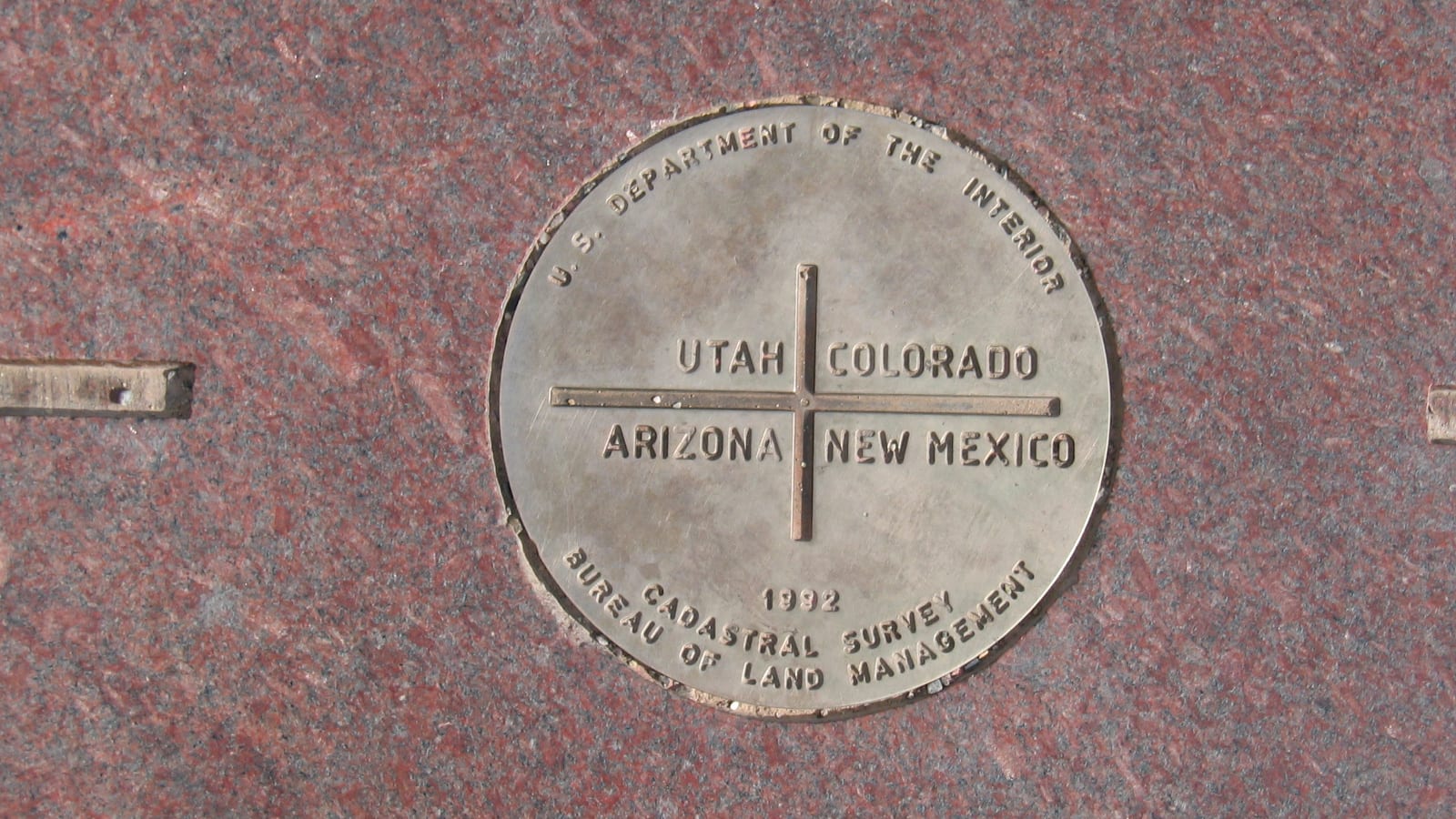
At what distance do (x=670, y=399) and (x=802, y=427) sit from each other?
0.36 metres

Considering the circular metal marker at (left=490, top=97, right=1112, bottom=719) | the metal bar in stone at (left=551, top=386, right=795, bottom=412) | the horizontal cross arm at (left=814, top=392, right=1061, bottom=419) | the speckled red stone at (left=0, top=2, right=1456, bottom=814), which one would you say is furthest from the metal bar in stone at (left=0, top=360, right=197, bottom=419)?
the horizontal cross arm at (left=814, top=392, right=1061, bottom=419)

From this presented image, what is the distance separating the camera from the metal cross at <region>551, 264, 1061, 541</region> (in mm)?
2699

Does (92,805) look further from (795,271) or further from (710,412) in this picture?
(795,271)

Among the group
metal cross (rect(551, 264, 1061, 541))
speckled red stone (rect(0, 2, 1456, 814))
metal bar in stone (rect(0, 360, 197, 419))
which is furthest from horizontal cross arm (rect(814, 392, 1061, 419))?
metal bar in stone (rect(0, 360, 197, 419))

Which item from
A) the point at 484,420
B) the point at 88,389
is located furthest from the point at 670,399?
the point at 88,389

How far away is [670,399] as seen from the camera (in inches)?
107

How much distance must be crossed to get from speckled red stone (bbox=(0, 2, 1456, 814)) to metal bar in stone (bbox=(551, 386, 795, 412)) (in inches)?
11.8

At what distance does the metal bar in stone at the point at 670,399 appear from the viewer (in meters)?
2.70

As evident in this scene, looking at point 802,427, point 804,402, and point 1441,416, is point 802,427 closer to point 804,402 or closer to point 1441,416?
point 804,402

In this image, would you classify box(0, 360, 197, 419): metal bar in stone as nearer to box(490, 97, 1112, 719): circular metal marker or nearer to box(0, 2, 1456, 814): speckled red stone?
box(0, 2, 1456, 814): speckled red stone

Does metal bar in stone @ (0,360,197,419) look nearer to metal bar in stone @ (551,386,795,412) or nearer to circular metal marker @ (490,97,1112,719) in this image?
circular metal marker @ (490,97,1112,719)

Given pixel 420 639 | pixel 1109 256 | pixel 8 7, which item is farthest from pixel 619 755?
pixel 8 7

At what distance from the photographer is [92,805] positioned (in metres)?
2.80

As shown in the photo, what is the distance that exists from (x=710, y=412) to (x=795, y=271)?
438 millimetres
